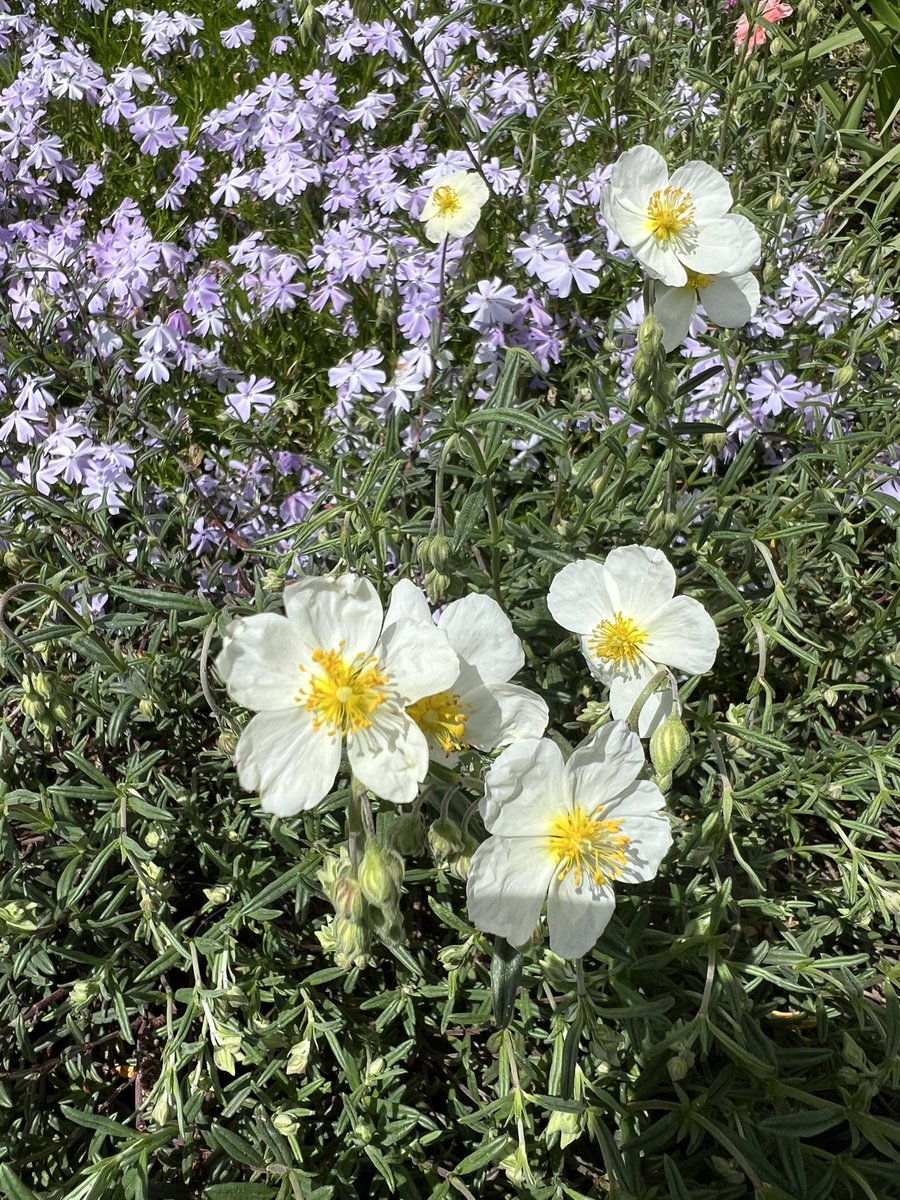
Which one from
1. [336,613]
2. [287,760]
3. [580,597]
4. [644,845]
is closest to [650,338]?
[580,597]

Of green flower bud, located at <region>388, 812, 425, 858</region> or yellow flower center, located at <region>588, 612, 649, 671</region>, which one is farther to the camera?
yellow flower center, located at <region>588, 612, 649, 671</region>

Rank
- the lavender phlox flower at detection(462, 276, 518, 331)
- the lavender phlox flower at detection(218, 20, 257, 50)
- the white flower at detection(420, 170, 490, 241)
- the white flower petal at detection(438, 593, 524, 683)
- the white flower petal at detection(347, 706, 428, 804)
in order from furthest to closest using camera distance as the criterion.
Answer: the lavender phlox flower at detection(218, 20, 257, 50), the lavender phlox flower at detection(462, 276, 518, 331), the white flower at detection(420, 170, 490, 241), the white flower petal at detection(438, 593, 524, 683), the white flower petal at detection(347, 706, 428, 804)

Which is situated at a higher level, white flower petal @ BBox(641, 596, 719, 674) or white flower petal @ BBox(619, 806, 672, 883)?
white flower petal @ BBox(641, 596, 719, 674)

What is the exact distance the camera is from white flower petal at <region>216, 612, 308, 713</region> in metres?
1.48

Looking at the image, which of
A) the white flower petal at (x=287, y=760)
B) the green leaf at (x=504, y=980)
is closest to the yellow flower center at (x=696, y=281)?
the white flower petal at (x=287, y=760)

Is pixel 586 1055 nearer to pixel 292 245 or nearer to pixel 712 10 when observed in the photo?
pixel 292 245

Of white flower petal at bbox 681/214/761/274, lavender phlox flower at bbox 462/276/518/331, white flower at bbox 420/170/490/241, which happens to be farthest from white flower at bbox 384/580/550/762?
lavender phlox flower at bbox 462/276/518/331

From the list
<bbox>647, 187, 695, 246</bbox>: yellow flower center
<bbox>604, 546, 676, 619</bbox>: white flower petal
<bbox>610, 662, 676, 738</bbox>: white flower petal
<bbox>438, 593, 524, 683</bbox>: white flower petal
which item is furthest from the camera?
<bbox>647, 187, 695, 246</bbox>: yellow flower center

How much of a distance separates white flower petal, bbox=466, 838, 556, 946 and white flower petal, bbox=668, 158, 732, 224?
144cm

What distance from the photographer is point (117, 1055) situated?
2654mm

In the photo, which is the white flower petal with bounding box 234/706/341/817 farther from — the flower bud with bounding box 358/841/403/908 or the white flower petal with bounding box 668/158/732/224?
the white flower petal with bounding box 668/158/732/224

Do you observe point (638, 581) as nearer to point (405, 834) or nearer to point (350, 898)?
point (405, 834)

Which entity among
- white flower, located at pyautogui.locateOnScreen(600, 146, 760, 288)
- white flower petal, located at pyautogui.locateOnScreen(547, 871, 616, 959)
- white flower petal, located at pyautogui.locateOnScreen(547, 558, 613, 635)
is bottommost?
white flower petal, located at pyautogui.locateOnScreen(547, 871, 616, 959)

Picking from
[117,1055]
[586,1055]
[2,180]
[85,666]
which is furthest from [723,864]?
[2,180]
